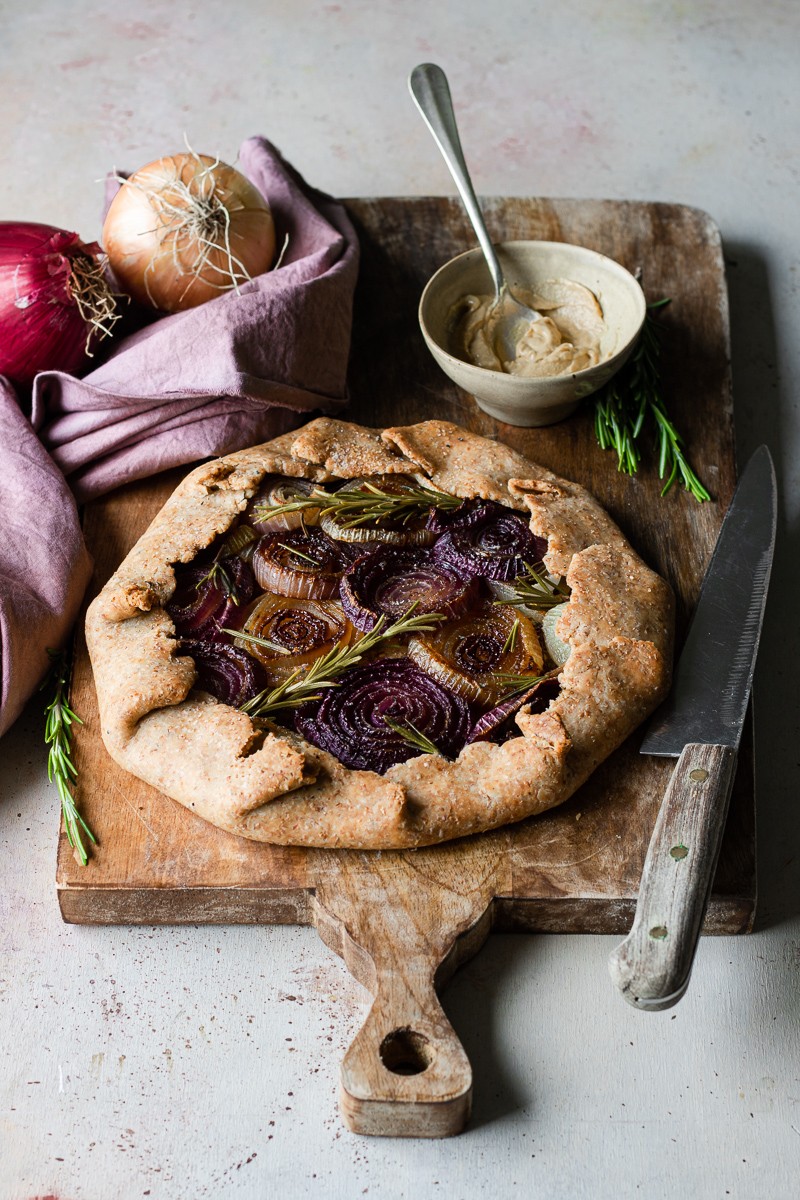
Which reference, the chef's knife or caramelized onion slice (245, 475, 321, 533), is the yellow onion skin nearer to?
caramelized onion slice (245, 475, 321, 533)

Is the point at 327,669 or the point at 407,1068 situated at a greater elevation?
the point at 327,669

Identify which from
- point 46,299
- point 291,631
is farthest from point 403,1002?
point 46,299

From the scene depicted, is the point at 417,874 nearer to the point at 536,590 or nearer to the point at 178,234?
the point at 536,590

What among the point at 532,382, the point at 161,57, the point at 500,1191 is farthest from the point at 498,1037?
the point at 161,57

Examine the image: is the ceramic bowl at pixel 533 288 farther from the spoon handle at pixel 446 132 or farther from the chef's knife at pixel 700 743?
the chef's knife at pixel 700 743

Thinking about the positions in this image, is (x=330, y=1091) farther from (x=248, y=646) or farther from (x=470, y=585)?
(x=470, y=585)

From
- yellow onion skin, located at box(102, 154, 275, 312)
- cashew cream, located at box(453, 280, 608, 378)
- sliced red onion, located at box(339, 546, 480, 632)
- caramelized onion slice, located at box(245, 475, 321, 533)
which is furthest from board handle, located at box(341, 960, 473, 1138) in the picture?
yellow onion skin, located at box(102, 154, 275, 312)

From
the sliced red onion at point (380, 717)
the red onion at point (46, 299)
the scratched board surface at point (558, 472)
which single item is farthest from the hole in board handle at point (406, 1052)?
the red onion at point (46, 299)
